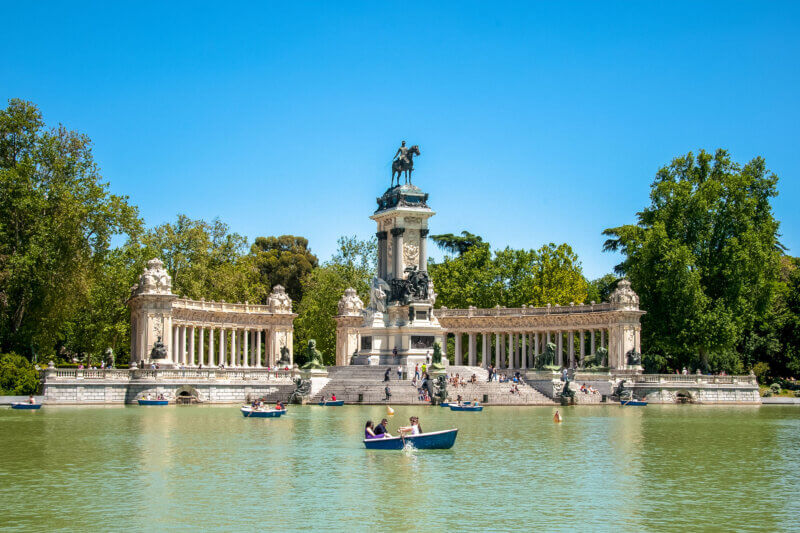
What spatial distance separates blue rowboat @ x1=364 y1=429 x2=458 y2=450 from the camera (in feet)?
94.5

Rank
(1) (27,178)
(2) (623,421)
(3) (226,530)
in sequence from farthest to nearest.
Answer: (1) (27,178)
(2) (623,421)
(3) (226,530)

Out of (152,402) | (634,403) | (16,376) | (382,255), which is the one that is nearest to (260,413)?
(152,402)

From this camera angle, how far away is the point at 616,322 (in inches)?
2721

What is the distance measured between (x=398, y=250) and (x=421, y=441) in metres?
40.2

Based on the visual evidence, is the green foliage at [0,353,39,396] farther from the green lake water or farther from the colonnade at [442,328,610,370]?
the colonnade at [442,328,610,370]

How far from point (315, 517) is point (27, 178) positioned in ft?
152

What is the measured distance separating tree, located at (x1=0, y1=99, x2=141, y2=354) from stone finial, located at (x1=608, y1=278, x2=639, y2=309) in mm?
34708

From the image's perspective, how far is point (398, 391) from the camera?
2181 inches

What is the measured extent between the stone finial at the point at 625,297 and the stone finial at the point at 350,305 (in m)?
20.9

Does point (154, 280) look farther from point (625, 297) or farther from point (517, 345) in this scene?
point (625, 297)

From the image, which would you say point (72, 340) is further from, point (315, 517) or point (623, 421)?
point (315, 517)

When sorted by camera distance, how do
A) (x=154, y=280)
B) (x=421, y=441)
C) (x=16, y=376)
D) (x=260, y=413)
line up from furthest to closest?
(x=154, y=280) → (x=16, y=376) → (x=260, y=413) → (x=421, y=441)

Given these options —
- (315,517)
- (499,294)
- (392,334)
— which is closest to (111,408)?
(392,334)

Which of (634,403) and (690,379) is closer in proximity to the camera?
(634,403)
